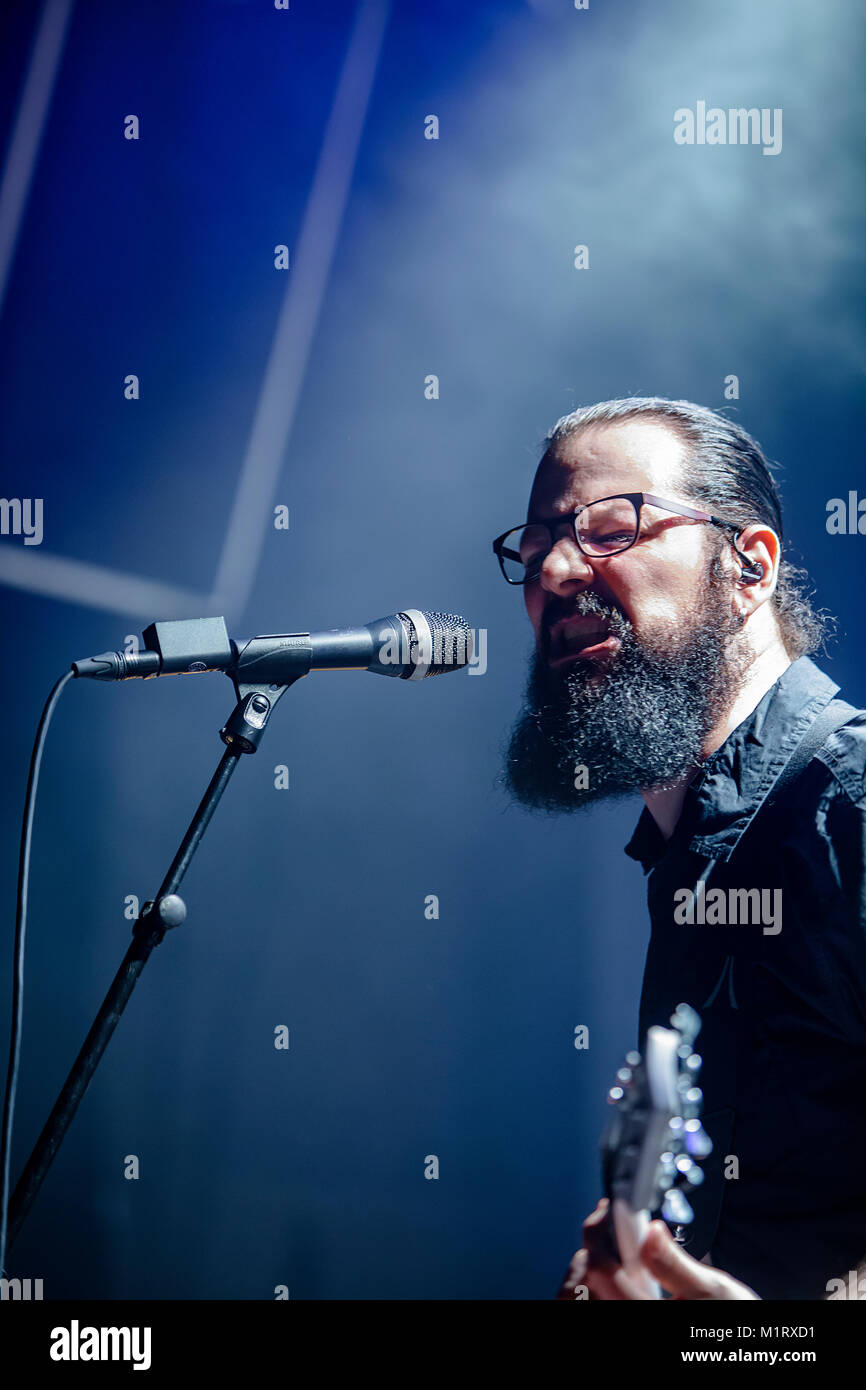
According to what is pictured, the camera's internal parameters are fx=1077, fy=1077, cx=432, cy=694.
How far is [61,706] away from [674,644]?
113cm

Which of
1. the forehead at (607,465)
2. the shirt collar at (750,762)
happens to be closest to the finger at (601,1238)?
the shirt collar at (750,762)

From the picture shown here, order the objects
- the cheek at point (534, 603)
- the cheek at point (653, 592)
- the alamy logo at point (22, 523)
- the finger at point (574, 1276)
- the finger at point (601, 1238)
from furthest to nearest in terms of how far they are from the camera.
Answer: the alamy logo at point (22, 523), the cheek at point (534, 603), the cheek at point (653, 592), the finger at point (574, 1276), the finger at point (601, 1238)

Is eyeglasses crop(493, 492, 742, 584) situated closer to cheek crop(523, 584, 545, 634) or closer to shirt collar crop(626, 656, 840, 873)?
cheek crop(523, 584, 545, 634)

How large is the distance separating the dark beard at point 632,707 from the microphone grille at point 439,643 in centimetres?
36

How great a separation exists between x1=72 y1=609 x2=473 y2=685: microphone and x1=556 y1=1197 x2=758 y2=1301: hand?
0.77 m

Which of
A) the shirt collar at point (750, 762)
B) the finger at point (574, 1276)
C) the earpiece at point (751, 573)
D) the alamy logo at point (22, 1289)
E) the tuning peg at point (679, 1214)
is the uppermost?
the earpiece at point (751, 573)

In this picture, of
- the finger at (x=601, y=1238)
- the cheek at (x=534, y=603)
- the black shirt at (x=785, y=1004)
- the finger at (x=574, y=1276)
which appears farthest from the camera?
the cheek at (x=534, y=603)

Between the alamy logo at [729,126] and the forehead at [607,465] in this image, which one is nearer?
the forehead at [607,465]

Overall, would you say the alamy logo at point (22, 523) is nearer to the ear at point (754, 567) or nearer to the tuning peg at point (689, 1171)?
the ear at point (754, 567)

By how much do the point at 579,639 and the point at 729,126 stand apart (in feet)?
3.27

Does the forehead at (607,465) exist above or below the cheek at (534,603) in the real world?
above

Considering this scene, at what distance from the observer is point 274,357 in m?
2.03

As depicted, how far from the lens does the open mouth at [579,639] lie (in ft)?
6.06
